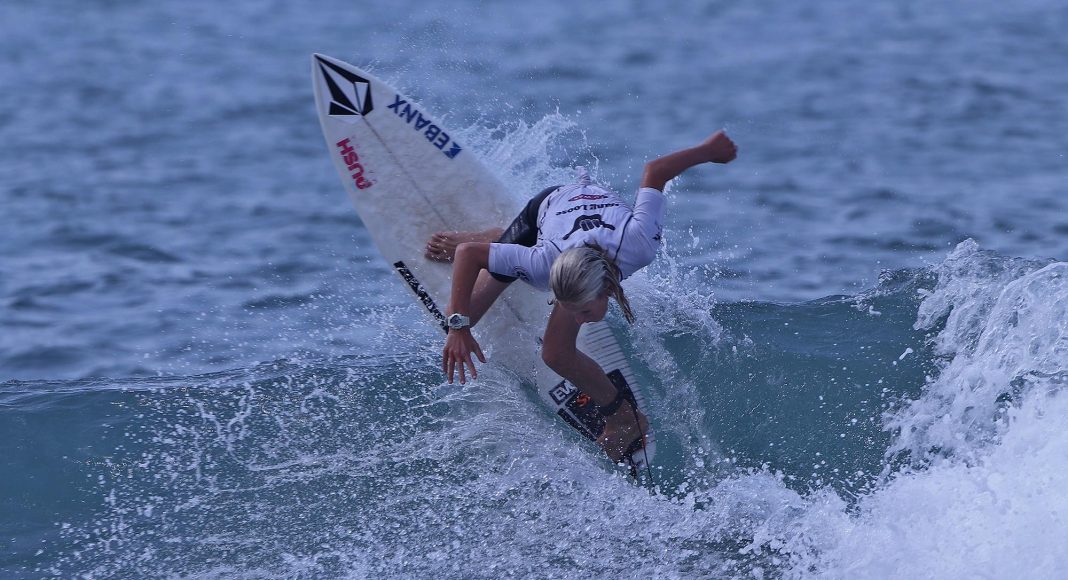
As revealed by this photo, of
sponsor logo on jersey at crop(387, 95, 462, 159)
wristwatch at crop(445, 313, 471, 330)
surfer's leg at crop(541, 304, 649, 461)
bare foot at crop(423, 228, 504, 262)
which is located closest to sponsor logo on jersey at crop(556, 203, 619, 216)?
surfer's leg at crop(541, 304, 649, 461)

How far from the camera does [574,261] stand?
538 cm

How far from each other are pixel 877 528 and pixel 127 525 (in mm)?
3674

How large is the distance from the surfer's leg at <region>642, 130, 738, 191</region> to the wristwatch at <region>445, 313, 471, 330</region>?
113cm

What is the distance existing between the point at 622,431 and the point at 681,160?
1514mm

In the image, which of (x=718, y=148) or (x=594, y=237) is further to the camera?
(x=718, y=148)

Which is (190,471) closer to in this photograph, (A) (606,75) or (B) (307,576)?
(B) (307,576)

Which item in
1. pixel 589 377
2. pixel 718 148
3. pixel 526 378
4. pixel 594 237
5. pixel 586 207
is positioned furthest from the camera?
pixel 526 378

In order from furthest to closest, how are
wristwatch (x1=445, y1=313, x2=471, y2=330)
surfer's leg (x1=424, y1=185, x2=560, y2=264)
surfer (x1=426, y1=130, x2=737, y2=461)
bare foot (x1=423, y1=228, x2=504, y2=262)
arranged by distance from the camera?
bare foot (x1=423, y1=228, x2=504, y2=262)
surfer's leg (x1=424, y1=185, x2=560, y2=264)
wristwatch (x1=445, y1=313, x2=471, y2=330)
surfer (x1=426, y1=130, x2=737, y2=461)

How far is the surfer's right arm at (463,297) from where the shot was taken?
586 cm

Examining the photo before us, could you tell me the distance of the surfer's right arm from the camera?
586cm

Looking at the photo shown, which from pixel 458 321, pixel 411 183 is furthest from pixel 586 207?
pixel 411 183

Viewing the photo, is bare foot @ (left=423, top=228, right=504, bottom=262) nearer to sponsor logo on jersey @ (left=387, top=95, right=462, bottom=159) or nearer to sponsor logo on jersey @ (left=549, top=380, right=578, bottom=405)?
sponsor logo on jersey @ (left=387, top=95, right=462, bottom=159)

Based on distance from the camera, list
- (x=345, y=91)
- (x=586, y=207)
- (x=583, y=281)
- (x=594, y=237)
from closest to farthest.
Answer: (x=583, y=281) → (x=594, y=237) → (x=586, y=207) → (x=345, y=91)

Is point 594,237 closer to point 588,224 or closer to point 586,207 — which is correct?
point 588,224
